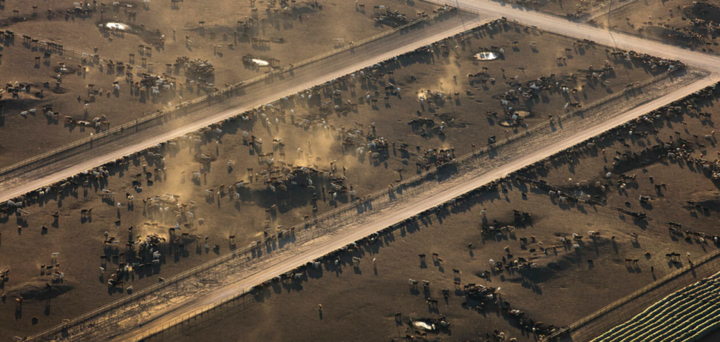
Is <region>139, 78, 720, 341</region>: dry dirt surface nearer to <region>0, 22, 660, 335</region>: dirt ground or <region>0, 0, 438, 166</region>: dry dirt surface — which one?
<region>0, 22, 660, 335</region>: dirt ground

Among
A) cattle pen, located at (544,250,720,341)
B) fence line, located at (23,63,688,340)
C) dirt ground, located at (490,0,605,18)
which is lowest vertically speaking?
cattle pen, located at (544,250,720,341)

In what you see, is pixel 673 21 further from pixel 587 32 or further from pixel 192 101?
pixel 192 101

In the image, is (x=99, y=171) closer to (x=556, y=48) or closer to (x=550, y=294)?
(x=550, y=294)

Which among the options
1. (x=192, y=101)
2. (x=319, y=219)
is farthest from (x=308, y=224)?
(x=192, y=101)

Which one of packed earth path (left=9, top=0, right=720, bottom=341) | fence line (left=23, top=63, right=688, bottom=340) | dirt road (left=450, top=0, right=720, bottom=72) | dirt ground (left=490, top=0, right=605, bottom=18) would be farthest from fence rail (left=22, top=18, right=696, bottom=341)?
dirt ground (left=490, top=0, right=605, bottom=18)

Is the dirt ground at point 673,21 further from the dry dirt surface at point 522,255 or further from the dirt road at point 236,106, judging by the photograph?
the dry dirt surface at point 522,255
